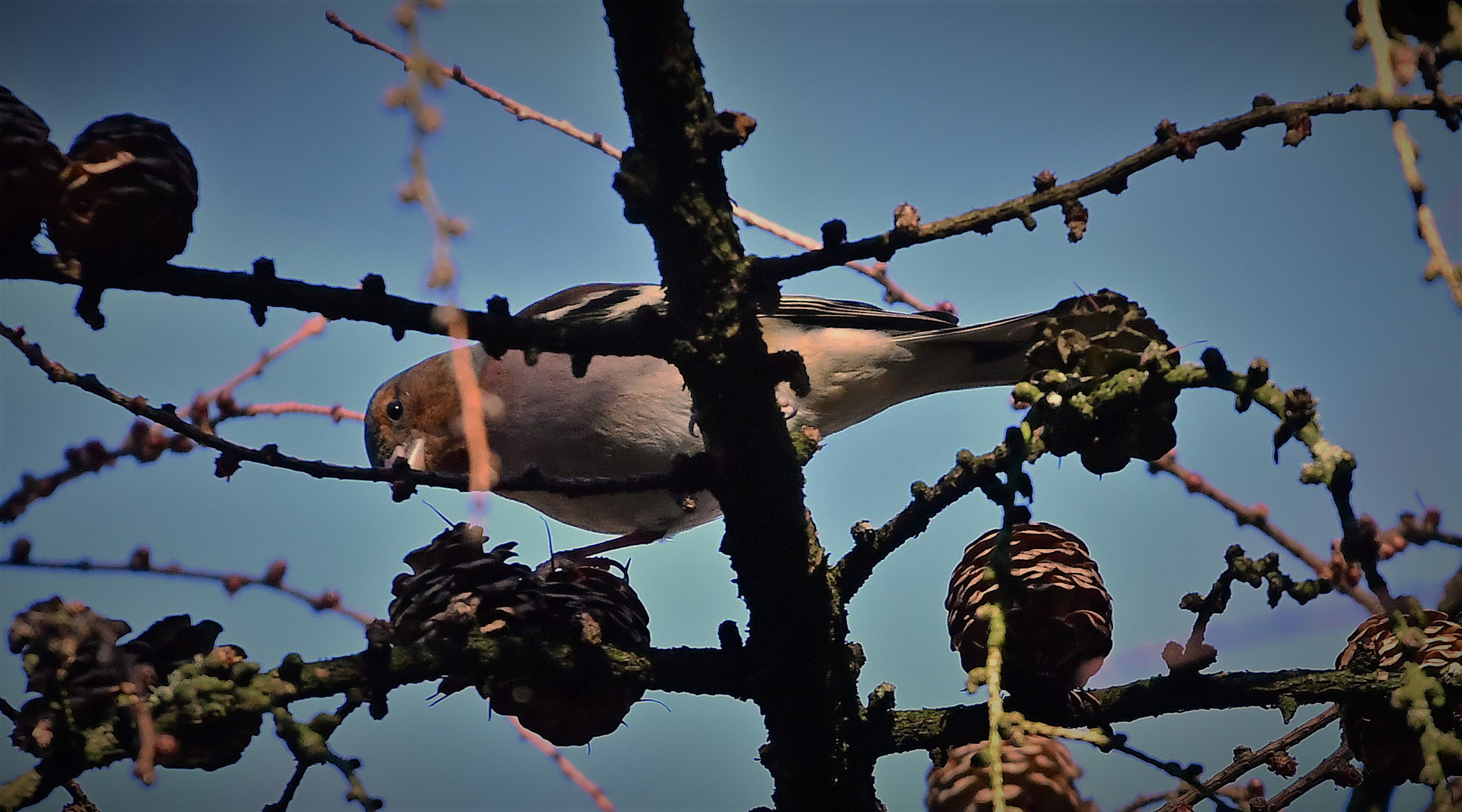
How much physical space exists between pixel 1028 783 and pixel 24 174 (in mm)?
1796

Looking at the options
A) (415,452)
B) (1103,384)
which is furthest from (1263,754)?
(415,452)

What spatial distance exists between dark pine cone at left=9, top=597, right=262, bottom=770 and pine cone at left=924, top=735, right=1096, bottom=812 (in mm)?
1147

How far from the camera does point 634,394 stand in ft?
10.4

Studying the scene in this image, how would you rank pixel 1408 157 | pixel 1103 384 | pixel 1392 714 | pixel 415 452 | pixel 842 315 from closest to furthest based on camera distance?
1. pixel 1408 157
2. pixel 1103 384
3. pixel 1392 714
4. pixel 842 315
5. pixel 415 452

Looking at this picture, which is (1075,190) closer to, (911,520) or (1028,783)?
(911,520)

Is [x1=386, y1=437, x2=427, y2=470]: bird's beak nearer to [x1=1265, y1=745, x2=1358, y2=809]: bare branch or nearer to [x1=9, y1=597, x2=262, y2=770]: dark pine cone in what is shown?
[x1=9, y1=597, x2=262, y2=770]: dark pine cone

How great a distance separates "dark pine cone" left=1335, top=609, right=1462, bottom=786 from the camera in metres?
1.63

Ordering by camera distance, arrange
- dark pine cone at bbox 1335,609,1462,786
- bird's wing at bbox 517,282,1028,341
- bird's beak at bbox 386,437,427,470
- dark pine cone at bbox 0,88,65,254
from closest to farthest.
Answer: dark pine cone at bbox 0,88,65,254 < dark pine cone at bbox 1335,609,1462,786 < bird's wing at bbox 517,282,1028,341 < bird's beak at bbox 386,437,427,470

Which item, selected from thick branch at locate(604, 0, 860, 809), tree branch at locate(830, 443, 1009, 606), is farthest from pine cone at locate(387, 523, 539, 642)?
tree branch at locate(830, 443, 1009, 606)

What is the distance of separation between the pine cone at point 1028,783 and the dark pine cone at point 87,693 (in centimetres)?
115

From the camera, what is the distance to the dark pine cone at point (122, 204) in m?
1.43

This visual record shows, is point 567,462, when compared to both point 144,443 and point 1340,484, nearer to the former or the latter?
point 144,443

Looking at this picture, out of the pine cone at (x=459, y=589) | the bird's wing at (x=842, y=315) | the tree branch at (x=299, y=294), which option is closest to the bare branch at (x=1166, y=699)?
the pine cone at (x=459, y=589)

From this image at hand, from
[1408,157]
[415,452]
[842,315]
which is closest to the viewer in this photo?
[1408,157]
